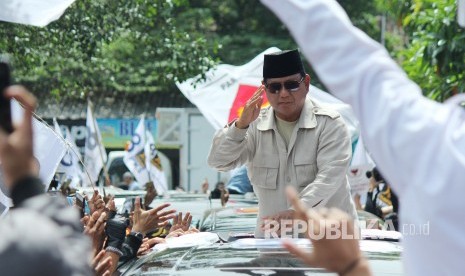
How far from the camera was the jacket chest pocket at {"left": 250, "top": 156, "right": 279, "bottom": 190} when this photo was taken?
6621mm

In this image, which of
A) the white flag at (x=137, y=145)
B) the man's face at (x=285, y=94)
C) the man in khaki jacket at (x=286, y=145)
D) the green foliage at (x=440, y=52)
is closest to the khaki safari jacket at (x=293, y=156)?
the man in khaki jacket at (x=286, y=145)

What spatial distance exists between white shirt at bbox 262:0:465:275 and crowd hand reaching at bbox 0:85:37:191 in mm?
840

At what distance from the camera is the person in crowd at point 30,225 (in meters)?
2.52

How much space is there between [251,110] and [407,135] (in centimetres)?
343

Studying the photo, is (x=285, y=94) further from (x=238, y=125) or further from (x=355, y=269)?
(x=355, y=269)

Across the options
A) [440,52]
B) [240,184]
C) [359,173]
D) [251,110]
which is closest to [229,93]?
[359,173]

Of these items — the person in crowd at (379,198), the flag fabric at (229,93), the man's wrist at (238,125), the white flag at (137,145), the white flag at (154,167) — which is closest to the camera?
the man's wrist at (238,125)

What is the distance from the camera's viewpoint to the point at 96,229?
5.15m

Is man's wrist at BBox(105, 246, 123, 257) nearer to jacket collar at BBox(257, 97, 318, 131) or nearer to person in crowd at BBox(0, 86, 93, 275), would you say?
jacket collar at BBox(257, 97, 318, 131)

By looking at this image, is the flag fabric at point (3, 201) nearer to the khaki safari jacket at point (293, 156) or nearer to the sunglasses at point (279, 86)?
the khaki safari jacket at point (293, 156)

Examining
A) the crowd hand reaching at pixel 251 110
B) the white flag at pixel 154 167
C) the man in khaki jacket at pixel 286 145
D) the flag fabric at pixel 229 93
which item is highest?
the crowd hand reaching at pixel 251 110

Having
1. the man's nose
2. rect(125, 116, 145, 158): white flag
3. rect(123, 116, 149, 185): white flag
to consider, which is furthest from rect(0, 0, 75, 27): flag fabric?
rect(125, 116, 145, 158): white flag

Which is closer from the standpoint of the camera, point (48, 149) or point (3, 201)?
point (3, 201)

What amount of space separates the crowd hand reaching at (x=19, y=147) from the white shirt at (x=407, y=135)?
2.76 ft
